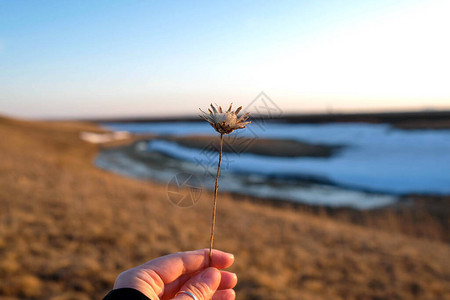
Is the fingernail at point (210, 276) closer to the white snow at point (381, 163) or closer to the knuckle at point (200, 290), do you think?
A: the knuckle at point (200, 290)

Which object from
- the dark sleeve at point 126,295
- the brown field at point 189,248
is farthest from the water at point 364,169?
the dark sleeve at point 126,295

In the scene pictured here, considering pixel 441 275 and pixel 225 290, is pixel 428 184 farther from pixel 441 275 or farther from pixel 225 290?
pixel 225 290

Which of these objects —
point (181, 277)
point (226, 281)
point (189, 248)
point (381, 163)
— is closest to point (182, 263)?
point (181, 277)

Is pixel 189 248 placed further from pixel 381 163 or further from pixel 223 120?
pixel 381 163

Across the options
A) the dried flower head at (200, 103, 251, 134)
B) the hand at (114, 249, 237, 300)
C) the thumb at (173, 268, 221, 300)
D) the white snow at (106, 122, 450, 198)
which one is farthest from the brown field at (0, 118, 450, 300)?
the white snow at (106, 122, 450, 198)

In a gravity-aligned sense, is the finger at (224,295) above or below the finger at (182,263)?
below

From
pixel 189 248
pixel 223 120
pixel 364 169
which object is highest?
pixel 223 120
